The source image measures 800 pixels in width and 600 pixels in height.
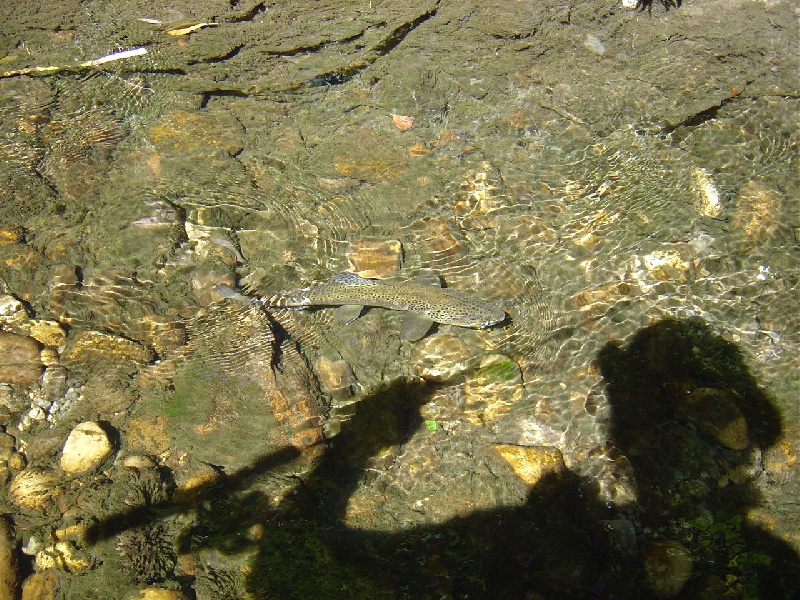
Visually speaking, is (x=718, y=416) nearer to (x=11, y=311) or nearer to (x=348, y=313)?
(x=348, y=313)

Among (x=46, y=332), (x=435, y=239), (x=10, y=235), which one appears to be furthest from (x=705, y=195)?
(x=10, y=235)

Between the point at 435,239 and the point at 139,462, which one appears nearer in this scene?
the point at 139,462

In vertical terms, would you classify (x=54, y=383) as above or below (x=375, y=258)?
below

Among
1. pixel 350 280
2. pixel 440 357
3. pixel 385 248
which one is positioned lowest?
pixel 440 357

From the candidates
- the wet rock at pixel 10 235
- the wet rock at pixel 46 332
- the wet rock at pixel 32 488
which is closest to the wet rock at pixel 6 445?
the wet rock at pixel 32 488

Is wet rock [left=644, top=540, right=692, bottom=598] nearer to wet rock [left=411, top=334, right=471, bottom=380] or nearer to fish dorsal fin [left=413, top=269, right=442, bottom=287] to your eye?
wet rock [left=411, top=334, right=471, bottom=380]

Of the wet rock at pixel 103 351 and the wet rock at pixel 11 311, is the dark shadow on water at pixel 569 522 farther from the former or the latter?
the wet rock at pixel 11 311

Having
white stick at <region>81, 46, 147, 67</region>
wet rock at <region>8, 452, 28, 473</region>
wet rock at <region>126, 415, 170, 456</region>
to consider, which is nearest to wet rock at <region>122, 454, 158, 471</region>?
wet rock at <region>126, 415, 170, 456</region>
